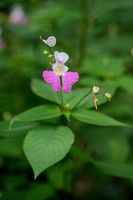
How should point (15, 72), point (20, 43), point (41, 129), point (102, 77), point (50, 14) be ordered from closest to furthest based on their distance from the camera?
point (41, 129) → point (102, 77) → point (50, 14) → point (15, 72) → point (20, 43)

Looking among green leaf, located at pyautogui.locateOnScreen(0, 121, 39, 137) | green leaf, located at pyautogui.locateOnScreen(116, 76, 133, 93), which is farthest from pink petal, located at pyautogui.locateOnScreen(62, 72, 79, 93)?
green leaf, located at pyautogui.locateOnScreen(116, 76, 133, 93)

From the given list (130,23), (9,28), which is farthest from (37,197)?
(130,23)

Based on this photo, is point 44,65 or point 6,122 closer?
point 6,122

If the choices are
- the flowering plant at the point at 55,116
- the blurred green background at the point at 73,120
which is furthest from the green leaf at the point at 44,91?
the blurred green background at the point at 73,120

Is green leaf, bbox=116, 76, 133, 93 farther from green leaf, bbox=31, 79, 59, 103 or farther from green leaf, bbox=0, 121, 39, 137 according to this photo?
green leaf, bbox=0, 121, 39, 137

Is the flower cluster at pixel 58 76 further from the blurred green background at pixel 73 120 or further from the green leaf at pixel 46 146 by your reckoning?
the blurred green background at pixel 73 120

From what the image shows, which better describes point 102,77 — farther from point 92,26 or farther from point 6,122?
point 92,26
